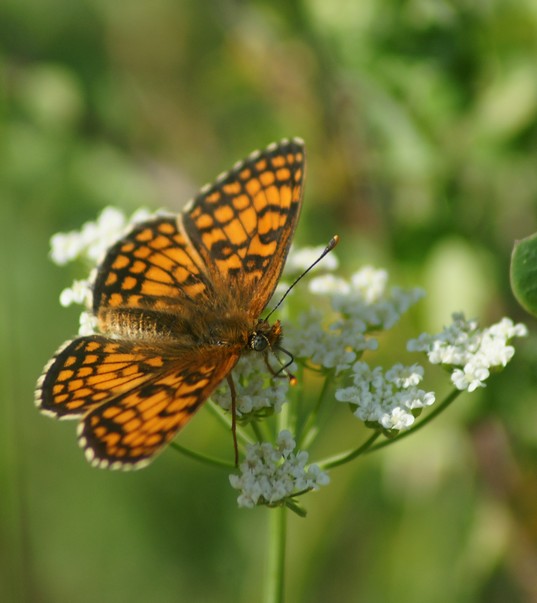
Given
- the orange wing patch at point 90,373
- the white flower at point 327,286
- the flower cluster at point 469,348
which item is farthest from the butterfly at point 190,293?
the flower cluster at point 469,348

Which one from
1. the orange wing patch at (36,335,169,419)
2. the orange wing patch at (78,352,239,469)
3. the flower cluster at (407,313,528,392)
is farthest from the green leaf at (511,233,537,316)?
the orange wing patch at (36,335,169,419)

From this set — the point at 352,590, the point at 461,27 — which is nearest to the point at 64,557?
the point at 352,590

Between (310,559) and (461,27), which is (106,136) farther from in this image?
(310,559)

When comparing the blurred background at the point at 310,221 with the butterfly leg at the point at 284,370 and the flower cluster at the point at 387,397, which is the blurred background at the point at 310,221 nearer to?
the flower cluster at the point at 387,397

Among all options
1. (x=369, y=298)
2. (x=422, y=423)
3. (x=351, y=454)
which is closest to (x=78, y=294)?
(x=369, y=298)

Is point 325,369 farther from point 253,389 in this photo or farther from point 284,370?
point 253,389
